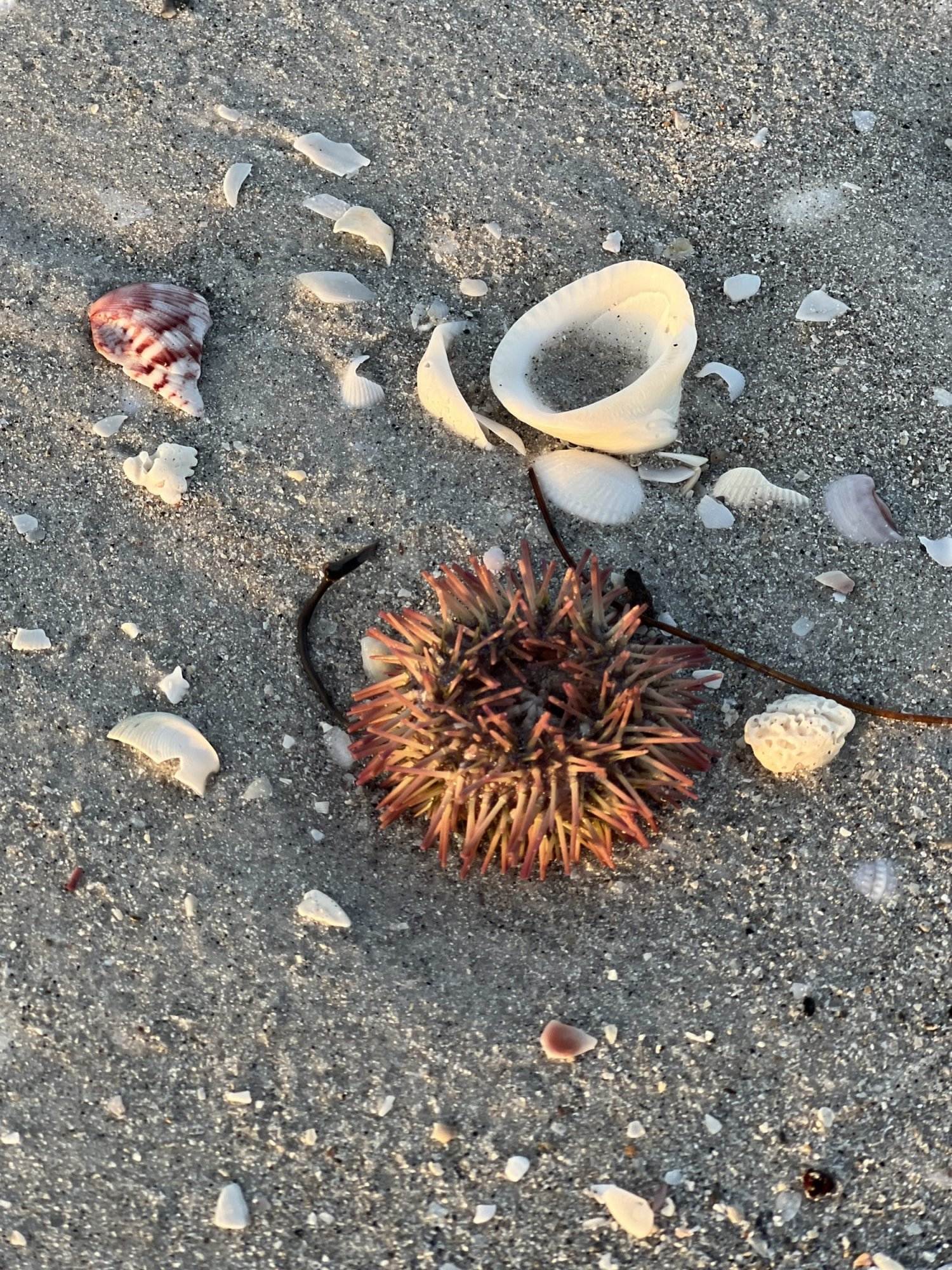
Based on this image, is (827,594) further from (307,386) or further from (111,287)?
(111,287)

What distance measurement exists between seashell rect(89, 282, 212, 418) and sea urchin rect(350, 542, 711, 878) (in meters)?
1.10

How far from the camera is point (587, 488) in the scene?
311 cm

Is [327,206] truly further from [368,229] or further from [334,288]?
[334,288]

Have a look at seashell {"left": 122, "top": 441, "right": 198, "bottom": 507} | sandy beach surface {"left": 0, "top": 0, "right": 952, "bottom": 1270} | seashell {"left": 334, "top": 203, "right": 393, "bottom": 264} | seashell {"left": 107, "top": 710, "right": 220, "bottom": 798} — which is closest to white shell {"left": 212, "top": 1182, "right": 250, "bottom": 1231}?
sandy beach surface {"left": 0, "top": 0, "right": 952, "bottom": 1270}

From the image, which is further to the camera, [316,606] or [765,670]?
[316,606]

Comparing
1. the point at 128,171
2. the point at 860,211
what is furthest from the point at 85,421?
the point at 860,211

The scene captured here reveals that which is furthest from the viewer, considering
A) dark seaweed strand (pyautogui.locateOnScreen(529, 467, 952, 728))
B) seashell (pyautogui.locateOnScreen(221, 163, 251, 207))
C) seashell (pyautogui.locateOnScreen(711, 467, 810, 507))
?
seashell (pyautogui.locateOnScreen(221, 163, 251, 207))

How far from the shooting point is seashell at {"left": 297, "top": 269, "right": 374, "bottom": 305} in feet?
11.1

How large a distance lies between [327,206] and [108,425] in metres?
0.98

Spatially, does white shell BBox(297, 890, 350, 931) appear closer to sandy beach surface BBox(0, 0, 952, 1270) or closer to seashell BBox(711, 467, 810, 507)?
sandy beach surface BBox(0, 0, 952, 1270)

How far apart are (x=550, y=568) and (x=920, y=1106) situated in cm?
135

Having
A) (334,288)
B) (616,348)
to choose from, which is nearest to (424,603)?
(616,348)

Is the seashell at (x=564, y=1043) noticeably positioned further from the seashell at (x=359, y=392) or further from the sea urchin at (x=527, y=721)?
the seashell at (x=359, y=392)

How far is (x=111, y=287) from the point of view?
3406mm
